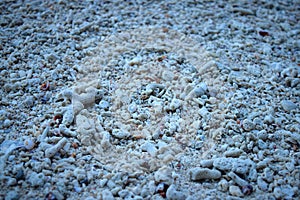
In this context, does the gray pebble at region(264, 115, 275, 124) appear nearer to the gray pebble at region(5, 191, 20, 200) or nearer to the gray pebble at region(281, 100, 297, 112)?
the gray pebble at region(281, 100, 297, 112)

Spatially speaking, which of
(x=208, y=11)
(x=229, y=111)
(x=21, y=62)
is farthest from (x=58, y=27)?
(x=229, y=111)

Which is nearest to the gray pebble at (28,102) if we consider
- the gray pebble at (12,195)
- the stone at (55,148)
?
the stone at (55,148)

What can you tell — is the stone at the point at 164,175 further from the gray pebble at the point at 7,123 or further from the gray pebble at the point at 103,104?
the gray pebble at the point at 7,123

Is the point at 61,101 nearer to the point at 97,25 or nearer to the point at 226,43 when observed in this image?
the point at 97,25

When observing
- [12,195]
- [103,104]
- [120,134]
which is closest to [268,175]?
[120,134]

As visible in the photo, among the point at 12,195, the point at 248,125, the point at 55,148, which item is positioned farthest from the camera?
the point at 248,125

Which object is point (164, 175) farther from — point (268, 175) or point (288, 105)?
point (288, 105)

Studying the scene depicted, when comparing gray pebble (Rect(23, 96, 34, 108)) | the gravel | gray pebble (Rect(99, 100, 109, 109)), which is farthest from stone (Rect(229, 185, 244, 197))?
gray pebble (Rect(23, 96, 34, 108))

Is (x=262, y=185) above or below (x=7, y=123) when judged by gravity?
below

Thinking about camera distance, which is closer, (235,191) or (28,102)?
(235,191)
